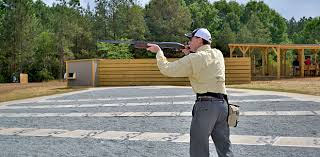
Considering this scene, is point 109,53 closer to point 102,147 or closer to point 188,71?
point 102,147

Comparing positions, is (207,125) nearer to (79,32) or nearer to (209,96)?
(209,96)

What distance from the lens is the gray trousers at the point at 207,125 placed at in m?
3.60

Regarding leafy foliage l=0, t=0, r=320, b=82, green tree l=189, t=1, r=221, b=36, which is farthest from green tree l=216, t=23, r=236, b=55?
green tree l=189, t=1, r=221, b=36

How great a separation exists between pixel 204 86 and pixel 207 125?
36cm

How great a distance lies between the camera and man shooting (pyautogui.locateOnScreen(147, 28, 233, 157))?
11.8 feet

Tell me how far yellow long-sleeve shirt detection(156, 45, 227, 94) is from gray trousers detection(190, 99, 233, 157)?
5.6 inches

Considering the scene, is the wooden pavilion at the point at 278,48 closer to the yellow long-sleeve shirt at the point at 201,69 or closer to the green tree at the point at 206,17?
the green tree at the point at 206,17

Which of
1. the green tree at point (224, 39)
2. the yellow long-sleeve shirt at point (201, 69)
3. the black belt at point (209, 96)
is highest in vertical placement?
the green tree at point (224, 39)

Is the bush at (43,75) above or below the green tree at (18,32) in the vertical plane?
below

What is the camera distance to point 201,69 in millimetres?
3623

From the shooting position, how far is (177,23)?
1415 inches

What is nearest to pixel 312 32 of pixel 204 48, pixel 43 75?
pixel 43 75

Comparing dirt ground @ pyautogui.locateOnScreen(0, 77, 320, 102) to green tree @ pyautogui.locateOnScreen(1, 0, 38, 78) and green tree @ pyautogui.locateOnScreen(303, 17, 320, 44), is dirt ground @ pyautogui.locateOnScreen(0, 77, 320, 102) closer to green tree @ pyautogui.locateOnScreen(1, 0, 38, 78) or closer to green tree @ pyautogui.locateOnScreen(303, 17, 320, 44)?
green tree @ pyautogui.locateOnScreen(1, 0, 38, 78)

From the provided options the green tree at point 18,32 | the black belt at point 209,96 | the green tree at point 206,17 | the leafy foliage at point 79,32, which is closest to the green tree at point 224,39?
the leafy foliage at point 79,32
